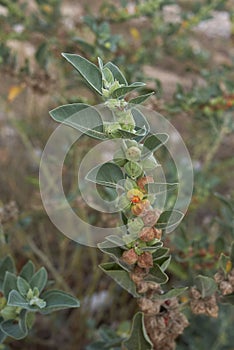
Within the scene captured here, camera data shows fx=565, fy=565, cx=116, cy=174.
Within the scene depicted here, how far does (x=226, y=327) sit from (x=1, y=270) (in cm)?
50

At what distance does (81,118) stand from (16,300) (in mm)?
212

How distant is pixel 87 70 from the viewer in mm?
545

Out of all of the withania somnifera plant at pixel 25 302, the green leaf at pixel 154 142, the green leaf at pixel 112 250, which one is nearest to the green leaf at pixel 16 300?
the withania somnifera plant at pixel 25 302

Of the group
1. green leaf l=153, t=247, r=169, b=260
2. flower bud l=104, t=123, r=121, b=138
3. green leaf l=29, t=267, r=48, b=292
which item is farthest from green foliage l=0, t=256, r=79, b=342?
flower bud l=104, t=123, r=121, b=138

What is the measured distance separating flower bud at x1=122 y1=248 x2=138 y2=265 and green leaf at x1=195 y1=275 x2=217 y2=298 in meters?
0.10

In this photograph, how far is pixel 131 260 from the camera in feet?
1.90

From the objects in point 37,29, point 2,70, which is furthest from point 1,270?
point 37,29

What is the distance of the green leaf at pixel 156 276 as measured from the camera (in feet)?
1.96

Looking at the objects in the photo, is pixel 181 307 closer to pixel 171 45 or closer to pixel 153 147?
pixel 153 147

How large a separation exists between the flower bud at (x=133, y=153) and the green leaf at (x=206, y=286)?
0.61ft

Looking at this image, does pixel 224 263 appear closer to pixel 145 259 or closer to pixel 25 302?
pixel 145 259

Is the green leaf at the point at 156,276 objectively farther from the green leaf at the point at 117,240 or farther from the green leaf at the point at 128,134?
the green leaf at the point at 128,134

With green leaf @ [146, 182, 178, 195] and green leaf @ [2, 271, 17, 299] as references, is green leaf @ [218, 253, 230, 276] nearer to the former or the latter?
green leaf @ [146, 182, 178, 195]

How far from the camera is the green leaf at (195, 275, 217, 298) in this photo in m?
0.65
